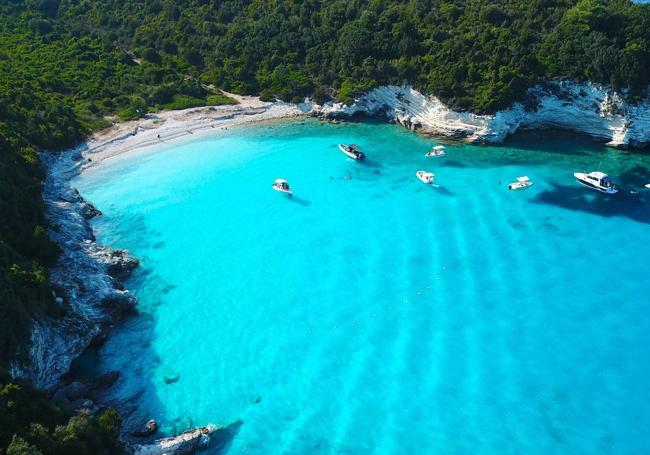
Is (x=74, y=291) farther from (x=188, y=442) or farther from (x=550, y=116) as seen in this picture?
(x=550, y=116)

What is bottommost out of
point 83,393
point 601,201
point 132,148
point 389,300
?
point 83,393

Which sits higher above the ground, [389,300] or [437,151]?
[437,151]

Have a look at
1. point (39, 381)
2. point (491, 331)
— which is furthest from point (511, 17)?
point (39, 381)

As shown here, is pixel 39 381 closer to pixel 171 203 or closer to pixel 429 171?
pixel 171 203

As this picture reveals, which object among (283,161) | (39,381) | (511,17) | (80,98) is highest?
(511,17)

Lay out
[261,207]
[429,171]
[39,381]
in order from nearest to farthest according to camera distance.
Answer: [39,381] → [261,207] → [429,171]

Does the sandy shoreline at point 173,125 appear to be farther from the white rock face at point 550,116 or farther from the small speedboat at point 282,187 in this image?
the small speedboat at point 282,187

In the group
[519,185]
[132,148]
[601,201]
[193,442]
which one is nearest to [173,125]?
[132,148]
